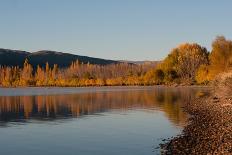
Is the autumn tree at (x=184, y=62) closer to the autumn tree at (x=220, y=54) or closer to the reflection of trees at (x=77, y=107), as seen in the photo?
the autumn tree at (x=220, y=54)

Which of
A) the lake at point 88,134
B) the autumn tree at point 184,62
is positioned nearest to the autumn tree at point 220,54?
the lake at point 88,134

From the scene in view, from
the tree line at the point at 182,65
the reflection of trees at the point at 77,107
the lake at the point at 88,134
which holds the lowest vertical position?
the lake at the point at 88,134

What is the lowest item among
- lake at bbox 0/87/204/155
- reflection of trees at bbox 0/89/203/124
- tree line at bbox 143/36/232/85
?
lake at bbox 0/87/204/155

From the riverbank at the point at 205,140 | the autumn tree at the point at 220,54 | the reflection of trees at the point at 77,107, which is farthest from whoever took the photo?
the autumn tree at the point at 220,54

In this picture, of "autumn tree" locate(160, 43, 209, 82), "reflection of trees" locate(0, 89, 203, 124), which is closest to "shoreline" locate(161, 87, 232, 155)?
"reflection of trees" locate(0, 89, 203, 124)

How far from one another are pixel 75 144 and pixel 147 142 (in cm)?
571

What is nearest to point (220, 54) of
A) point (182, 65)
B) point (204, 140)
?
point (182, 65)

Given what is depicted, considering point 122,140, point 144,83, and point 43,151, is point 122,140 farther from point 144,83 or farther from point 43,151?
point 144,83

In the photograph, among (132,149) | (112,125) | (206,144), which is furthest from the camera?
(112,125)

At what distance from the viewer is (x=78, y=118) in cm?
5044

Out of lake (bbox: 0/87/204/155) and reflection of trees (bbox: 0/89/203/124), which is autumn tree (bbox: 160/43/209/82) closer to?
reflection of trees (bbox: 0/89/203/124)

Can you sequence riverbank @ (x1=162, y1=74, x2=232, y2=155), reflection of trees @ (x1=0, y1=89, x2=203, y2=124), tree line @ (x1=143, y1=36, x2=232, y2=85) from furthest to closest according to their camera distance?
tree line @ (x1=143, y1=36, x2=232, y2=85) → reflection of trees @ (x1=0, y1=89, x2=203, y2=124) → riverbank @ (x1=162, y1=74, x2=232, y2=155)

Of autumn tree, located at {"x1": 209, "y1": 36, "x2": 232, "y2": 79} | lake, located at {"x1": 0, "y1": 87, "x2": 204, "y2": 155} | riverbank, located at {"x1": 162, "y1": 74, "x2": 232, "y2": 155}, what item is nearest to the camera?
riverbank, located at {"x1": 162, "y1": 74, "x2": 232, "y2": 155}

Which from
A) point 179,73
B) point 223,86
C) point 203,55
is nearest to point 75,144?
point 223,86
